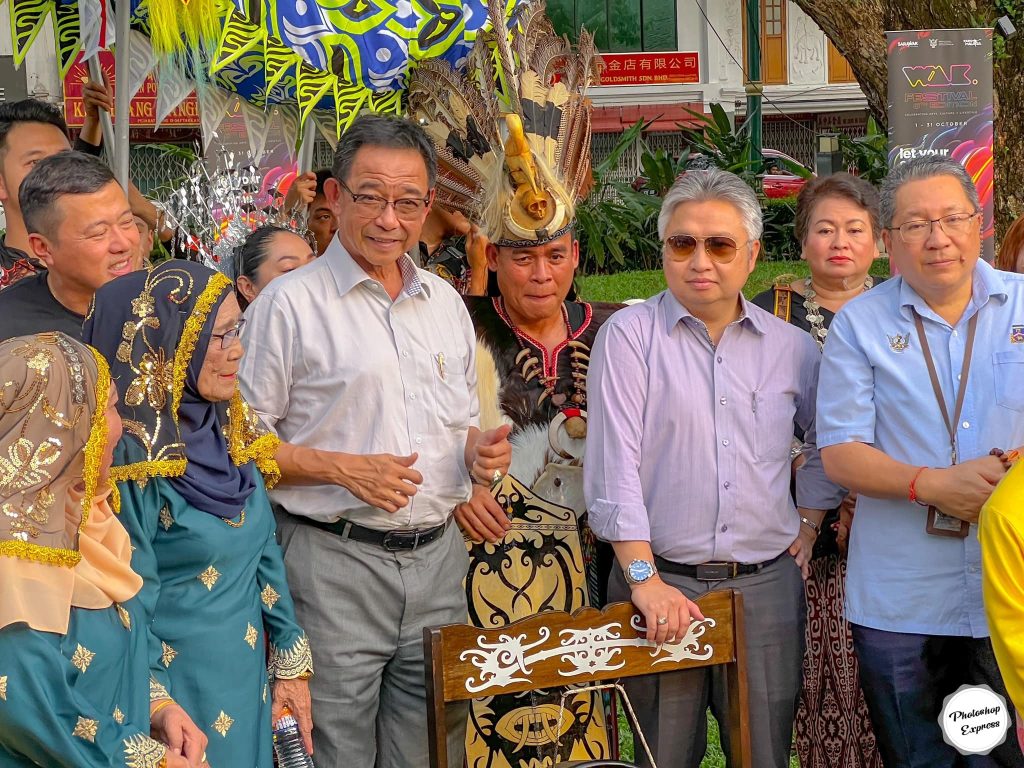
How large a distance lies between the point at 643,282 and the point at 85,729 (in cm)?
1016

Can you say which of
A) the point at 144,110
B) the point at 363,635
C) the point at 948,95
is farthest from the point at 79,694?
the point at 144,110

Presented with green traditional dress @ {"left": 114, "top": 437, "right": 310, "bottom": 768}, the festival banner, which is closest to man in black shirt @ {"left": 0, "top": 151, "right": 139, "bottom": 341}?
green traditional dress @ {"left": 114, "top": 437, "right": 310, "bottom": 768}

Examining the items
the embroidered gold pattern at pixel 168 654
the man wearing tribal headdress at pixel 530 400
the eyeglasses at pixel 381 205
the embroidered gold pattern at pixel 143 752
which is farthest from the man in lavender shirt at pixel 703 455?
the embroidered gold pattern at pixel 143 752

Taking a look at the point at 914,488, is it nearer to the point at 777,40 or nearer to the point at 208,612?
the point at 208,612

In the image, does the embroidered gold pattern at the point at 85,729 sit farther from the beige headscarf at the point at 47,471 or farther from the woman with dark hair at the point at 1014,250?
the woman with dark hair at the point at 1014,250

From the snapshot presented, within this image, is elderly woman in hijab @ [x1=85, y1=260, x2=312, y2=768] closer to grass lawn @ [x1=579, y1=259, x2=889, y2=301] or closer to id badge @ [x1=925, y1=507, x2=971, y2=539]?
id badge @ [x1=925, y1=507, x2=971, y2=539]

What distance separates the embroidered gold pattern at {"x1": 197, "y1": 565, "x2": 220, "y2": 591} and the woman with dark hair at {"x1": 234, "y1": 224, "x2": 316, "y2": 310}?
1606mm

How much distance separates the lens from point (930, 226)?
281cm

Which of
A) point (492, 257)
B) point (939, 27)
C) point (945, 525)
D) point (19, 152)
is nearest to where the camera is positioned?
point (945, 525)

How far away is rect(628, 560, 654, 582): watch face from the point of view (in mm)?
2828

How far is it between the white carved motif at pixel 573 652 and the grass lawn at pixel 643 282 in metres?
8.44

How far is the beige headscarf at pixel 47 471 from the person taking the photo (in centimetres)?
199

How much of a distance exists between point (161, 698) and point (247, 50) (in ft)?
8.75

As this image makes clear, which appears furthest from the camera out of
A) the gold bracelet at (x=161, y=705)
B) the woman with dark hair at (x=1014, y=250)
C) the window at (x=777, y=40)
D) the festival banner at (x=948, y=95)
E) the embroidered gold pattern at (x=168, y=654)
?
the window at (x=777, y=40)
